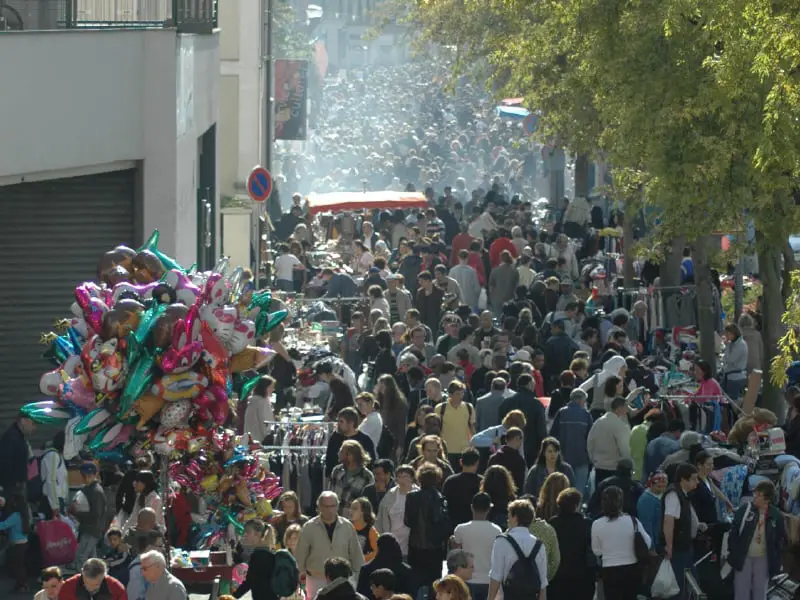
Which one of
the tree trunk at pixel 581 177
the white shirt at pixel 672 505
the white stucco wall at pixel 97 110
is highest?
the white stucco wall at pixel 97 110

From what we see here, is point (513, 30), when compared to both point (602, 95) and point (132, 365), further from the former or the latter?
point (132, 365)

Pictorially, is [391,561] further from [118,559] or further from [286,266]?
[286,266]

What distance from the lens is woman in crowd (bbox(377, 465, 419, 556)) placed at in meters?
15.0

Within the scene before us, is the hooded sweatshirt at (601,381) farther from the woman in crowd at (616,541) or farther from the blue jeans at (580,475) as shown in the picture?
the woman in crowd at (616,541)

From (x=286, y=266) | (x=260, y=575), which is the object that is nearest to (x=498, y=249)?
(x=286, y=266)

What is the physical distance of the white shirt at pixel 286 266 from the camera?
30.1 m

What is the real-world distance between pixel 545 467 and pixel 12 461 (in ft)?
15.1

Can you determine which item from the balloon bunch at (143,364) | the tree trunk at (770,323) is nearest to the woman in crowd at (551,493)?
the balloon bunch at (143,364)

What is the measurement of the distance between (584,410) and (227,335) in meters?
4.67

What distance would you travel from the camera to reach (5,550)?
17016mm

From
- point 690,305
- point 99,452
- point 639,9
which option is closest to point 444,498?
point 99,452

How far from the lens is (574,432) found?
17828 mm

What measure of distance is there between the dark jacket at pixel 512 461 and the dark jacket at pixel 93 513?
3.30 metres

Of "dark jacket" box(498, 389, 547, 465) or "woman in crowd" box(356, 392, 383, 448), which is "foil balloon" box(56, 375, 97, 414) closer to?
"woman in crowd" box(356, 392, 383, 448)
